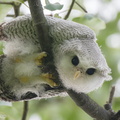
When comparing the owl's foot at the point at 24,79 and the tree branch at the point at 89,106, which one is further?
the owl's foot at the point at 24,79

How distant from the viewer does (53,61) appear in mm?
1837

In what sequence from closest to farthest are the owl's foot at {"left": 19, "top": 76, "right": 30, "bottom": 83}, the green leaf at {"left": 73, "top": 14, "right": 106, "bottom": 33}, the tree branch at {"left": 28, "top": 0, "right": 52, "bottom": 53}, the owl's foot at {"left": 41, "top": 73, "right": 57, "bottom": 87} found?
the tree branch at {"left": 28, "top": 0, "right": 52, "bottom": 53}
the owl's foot at {"left": 41, "top": 73, "right": 57, "bottom": 87}
the owl's foot at {"left": 19, "top": 76, "right": 30, "bottom": 83}
the green leaf at {"left": 73, "top": 14, "right": 106, "bottom": 33}

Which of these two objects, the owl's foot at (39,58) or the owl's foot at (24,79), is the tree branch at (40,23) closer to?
the owl's foot at (39,58)

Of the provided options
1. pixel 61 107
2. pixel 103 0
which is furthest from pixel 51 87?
pixel 103 0

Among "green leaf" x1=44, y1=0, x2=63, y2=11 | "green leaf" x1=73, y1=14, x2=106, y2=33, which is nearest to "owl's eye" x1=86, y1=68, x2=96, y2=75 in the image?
"green leaf" x1=44, y1=0, x2=63, y2=11

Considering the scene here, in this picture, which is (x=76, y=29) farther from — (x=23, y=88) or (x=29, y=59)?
(x=23, y=88)

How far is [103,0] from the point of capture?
12.4ft

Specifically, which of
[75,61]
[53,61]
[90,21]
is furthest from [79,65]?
[90,21]

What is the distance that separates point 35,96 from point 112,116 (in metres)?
0.42

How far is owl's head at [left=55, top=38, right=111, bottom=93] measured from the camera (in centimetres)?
174

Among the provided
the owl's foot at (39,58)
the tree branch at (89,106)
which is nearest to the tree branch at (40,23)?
the owl's foot at (39,58)

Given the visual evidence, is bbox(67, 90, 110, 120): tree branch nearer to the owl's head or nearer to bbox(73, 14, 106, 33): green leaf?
the owl's head

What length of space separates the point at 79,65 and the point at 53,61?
0.16m

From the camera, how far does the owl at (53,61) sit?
5.80 ft
